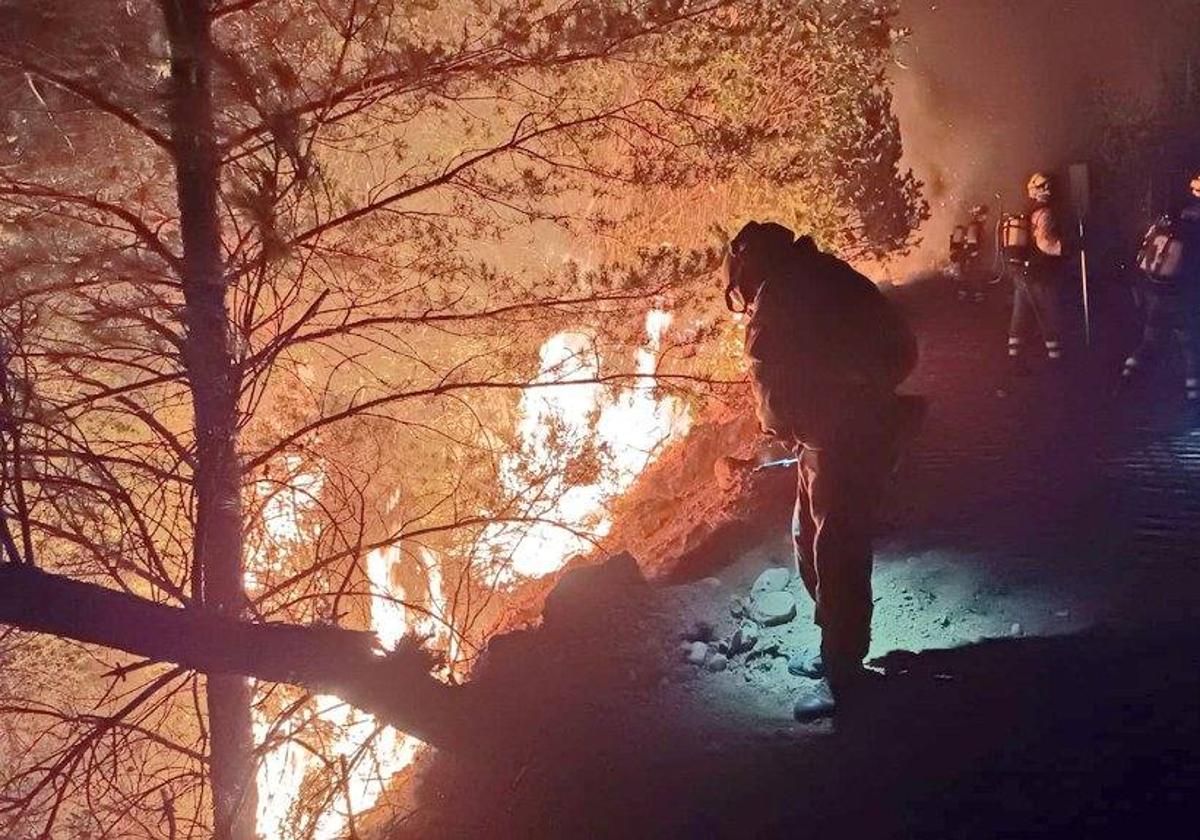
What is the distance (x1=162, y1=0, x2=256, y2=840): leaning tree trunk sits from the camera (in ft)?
19.1

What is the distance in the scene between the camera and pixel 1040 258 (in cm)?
831

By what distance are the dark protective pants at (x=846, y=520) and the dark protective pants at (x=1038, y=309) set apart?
480 cm

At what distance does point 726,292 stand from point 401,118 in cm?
377

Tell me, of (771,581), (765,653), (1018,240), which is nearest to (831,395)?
(765,653)

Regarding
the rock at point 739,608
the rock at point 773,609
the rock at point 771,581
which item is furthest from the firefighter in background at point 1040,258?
the rock at point 739,608

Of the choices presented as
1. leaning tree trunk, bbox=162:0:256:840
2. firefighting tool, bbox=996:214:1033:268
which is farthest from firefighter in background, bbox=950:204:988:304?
leaning tree trunk, bbox=162:0:256:840

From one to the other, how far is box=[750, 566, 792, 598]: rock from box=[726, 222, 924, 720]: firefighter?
5.55 ft

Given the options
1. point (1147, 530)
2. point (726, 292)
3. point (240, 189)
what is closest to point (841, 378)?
point (726, 292)

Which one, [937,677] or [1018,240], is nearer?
[937,677]

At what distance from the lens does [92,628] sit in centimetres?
470

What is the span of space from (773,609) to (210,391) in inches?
182

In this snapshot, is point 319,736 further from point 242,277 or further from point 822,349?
point 822,349

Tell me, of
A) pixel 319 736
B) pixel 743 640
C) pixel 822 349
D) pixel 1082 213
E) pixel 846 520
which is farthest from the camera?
pixel 319 736

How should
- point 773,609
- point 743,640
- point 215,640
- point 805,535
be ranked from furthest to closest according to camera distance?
point 773,609 < point 743,640 < point 805,535 < point 215,640
